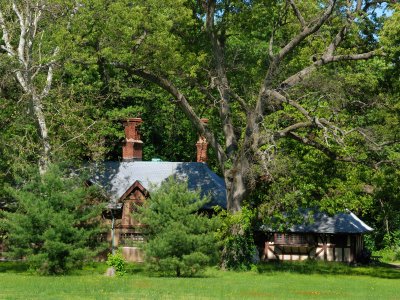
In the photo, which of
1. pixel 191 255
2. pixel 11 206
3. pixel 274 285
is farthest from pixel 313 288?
pixel 11 206

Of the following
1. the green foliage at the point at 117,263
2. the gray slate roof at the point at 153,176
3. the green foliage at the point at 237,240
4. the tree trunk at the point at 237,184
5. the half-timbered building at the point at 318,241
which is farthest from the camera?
the half-timbered building at the point at 318,241

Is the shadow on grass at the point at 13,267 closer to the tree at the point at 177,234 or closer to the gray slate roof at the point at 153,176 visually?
the tree at the point at 177,234

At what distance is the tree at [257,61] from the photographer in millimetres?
A: 35375

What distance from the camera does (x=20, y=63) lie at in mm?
35656

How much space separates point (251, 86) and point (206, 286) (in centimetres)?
1654

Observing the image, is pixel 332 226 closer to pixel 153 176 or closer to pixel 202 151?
pixel 202 151

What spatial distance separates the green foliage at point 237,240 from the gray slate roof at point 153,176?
750 centimetres

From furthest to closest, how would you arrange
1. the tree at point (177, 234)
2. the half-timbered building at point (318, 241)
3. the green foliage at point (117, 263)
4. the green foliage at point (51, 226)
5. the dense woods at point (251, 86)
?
the half-timbered building at point (318, 241), the dense woods at point (251, 86), the green foliage at point (117, 263), the tree at point (177, 234), the green foliage at point (51, 226)

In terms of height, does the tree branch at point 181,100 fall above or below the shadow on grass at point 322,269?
above

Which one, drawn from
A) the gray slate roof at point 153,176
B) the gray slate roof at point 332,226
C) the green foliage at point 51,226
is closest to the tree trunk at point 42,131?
the green foliage at point 51,226

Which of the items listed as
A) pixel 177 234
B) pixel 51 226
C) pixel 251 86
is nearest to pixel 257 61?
pixel 251 86

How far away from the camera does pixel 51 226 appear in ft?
103

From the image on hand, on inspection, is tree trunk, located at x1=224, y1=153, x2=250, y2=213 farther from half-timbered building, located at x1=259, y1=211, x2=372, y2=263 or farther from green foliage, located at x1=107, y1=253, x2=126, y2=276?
half-timbered building, located at x1=259, y1=211, x2=372, y2=263

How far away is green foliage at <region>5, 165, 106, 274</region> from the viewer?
31.0 meters
